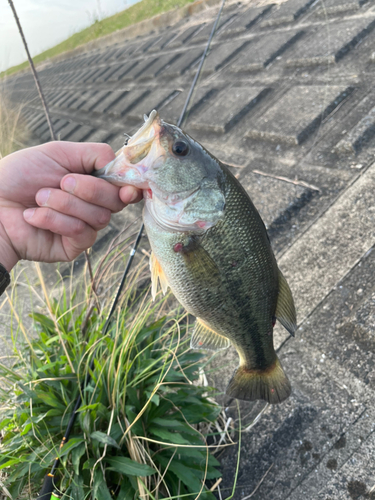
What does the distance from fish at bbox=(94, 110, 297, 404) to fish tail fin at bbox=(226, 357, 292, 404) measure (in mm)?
280

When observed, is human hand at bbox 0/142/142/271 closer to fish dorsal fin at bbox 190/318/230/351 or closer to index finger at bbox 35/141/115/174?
index finger at bbox 35/141/115/174

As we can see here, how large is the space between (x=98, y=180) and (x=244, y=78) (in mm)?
4376

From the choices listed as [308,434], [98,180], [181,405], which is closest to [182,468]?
[181,405]

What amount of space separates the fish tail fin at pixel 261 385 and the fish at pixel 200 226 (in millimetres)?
280

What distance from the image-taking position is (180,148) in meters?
1.43

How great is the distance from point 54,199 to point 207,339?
0.95 metres

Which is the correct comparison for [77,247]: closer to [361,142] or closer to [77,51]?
[361,142]

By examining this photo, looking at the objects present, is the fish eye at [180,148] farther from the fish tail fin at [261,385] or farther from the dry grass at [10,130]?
the dry grass at [10,130]

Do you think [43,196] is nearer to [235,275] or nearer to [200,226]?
[200,226]

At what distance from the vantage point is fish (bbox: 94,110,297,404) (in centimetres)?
142

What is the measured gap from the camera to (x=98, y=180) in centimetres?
152

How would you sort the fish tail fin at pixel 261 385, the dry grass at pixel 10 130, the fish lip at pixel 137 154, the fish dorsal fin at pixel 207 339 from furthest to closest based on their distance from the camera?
1. the dry grass at pixel 10 130
2. the fish dorsal fin at pixel 207 339
3. the fish tail fin at pixel 261 385
4. the fish lip at pixel 137 154

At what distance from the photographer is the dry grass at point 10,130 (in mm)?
6003

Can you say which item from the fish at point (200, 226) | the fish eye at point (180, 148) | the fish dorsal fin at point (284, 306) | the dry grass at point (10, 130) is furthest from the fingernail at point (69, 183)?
the dry grass at point (10, 130)
